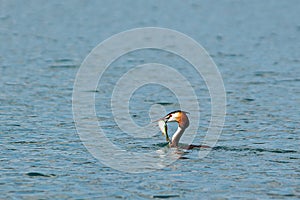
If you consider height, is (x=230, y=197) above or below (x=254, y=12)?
below

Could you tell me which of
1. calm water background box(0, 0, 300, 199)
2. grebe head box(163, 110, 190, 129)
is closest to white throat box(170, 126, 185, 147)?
grebe head box(163, 110, 190, 129)

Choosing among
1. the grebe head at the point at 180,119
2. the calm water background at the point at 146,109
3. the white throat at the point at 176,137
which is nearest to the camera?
the calm water background at the point at 146,109

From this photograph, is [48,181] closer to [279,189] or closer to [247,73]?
[279,189]

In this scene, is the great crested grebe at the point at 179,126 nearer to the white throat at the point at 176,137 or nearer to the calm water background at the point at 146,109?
the white throat at the point at 176,137

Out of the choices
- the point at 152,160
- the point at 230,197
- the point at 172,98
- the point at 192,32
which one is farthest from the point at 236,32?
the point at 230,197

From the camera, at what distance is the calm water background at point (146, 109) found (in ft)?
56.7

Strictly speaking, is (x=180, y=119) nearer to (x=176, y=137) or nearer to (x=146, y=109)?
(x=176, y=137)

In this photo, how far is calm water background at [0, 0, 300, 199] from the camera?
17.3 m

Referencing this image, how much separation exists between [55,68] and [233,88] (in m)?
7.98

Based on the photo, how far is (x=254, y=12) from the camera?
57531 millimetres

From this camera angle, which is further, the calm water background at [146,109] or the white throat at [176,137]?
the white throat at [176,137]

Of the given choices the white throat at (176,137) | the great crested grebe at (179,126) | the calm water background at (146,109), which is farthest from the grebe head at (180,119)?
the calm water background at (146,109)

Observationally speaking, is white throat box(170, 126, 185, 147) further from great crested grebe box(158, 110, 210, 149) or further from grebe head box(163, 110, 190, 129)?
grebe head box(163, 110, 190, 129)

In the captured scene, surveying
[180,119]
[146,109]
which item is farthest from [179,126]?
[146,109]
